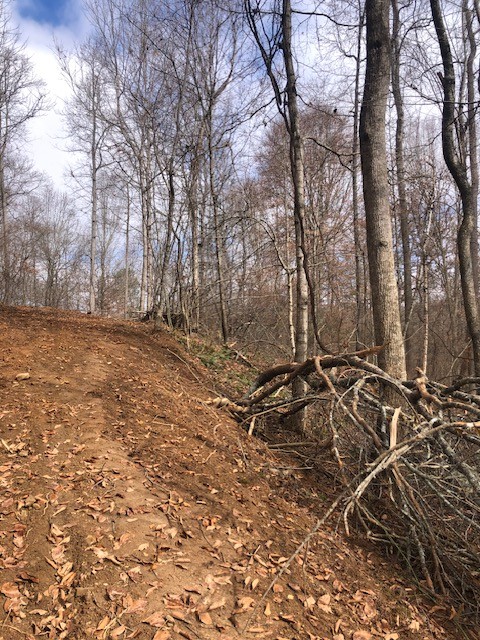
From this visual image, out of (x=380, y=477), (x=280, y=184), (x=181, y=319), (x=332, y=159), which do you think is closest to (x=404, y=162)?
(x=332, y=159)

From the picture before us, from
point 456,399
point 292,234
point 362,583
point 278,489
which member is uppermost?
point 292,234

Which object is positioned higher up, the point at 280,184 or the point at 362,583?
the point at 280,184

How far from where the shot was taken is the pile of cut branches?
3.12 metres

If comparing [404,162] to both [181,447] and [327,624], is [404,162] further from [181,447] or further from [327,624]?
[327,624]

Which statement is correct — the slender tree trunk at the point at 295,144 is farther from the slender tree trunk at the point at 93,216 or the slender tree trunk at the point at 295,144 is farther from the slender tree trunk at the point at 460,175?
the slender tree trunk at the point at 93,216

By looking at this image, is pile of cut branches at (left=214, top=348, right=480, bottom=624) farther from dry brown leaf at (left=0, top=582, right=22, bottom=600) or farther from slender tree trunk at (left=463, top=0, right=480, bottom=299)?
slender tree trunk at (left=463, top=0, right=480, bottom=299)

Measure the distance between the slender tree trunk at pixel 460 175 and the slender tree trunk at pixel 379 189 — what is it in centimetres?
252

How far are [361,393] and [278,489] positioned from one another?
4.27 feet

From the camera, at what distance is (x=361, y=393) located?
4250 millimetres

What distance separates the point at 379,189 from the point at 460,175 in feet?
10.8

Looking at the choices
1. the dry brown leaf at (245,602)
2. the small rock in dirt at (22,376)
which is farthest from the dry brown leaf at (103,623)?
the small rock in dirt at (22,376)

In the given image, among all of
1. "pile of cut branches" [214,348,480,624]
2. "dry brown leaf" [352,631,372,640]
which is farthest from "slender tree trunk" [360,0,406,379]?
"dry brown leaf" [352,631,372,640]

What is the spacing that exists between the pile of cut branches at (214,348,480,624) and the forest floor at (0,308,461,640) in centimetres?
30

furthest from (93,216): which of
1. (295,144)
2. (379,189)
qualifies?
(379,189)
